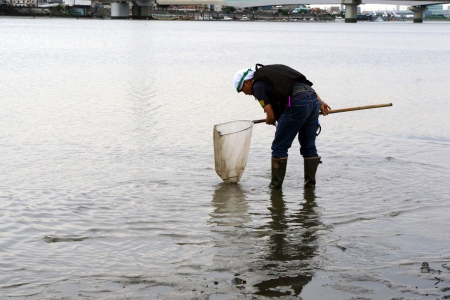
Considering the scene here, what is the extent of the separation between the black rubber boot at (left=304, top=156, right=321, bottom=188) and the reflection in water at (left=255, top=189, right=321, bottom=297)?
180mm

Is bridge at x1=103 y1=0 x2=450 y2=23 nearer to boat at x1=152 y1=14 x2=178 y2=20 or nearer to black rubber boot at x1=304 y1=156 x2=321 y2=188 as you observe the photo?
boat at x1=152 y1=14 x2=178 y2=20

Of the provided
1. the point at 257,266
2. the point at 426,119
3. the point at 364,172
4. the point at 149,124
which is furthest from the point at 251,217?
the point at 426,119

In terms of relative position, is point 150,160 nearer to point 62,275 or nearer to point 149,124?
point 149,124

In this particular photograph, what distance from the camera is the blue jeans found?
659 centimetres

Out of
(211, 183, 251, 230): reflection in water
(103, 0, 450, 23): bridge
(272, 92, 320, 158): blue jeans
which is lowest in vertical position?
(211, 183, 251, 230): reflection in water

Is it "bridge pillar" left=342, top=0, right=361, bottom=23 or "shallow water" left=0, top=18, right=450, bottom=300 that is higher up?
"bridge pillar" left=342, top=0, right=361, bottom=23

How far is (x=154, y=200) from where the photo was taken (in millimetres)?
6922

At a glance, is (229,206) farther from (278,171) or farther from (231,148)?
(231,148)

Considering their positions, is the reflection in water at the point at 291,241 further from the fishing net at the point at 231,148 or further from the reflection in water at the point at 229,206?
the fishing net at the point at 231,148

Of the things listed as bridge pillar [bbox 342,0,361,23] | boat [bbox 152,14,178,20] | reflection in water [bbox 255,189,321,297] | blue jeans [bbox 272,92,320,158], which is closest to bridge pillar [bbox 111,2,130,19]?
boat [bbox 152,14,178,20]

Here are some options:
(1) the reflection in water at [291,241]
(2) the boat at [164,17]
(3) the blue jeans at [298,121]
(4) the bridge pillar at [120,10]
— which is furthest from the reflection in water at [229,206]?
(2) the boat at [164,17]

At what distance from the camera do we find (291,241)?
18.0 feet

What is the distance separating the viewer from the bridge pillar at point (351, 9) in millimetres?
127438

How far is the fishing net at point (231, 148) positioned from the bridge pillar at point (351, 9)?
122231 millimetres
